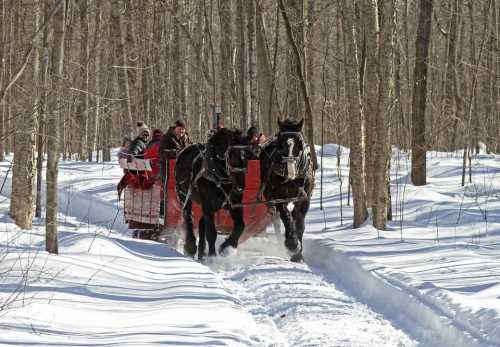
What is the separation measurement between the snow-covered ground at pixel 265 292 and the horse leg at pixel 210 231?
0.86ft

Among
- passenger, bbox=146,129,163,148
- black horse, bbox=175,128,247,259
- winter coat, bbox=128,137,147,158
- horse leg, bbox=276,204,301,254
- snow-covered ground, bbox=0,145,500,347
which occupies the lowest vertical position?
snow-covered ground, bbox=0,145,500,347

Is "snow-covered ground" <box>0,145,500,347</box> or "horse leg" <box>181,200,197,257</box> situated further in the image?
"horse leg" <box>181,200,197,257</box>

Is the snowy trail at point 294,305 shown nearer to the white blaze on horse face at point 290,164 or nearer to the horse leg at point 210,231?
the horse leg at point 210,231

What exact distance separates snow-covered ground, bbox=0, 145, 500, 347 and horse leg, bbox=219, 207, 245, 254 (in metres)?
0.20

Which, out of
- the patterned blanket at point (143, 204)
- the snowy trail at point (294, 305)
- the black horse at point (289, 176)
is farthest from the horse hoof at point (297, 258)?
the patterned blanket at point (143, 204)

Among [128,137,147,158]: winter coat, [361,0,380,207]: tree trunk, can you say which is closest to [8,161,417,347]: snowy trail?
[361,0,380,207]: tree trunk

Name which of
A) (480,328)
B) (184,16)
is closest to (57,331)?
(480,328)

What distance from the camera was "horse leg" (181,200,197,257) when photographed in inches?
454

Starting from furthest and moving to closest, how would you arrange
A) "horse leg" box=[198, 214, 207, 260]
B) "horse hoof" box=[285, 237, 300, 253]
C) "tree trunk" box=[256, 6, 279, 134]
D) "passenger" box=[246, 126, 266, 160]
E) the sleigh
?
"tree trunk" box=[256, 6, 279, 134] < the sleigh < "horse leg" box=[198, 214, 207, 260] < "passenger" box=[246, 126, 266, 160] < "horse hoof" box=[285, 237, 300, 253]

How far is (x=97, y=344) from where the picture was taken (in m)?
5.42

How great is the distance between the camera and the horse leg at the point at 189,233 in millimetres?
11539

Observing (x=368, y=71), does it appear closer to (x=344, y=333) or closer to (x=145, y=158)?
(x=145, y=158)

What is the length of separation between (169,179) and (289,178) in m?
2.94

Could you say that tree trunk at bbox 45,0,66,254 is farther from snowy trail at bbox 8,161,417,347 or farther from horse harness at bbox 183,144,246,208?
horse harness at bbox 183,144,246,208
